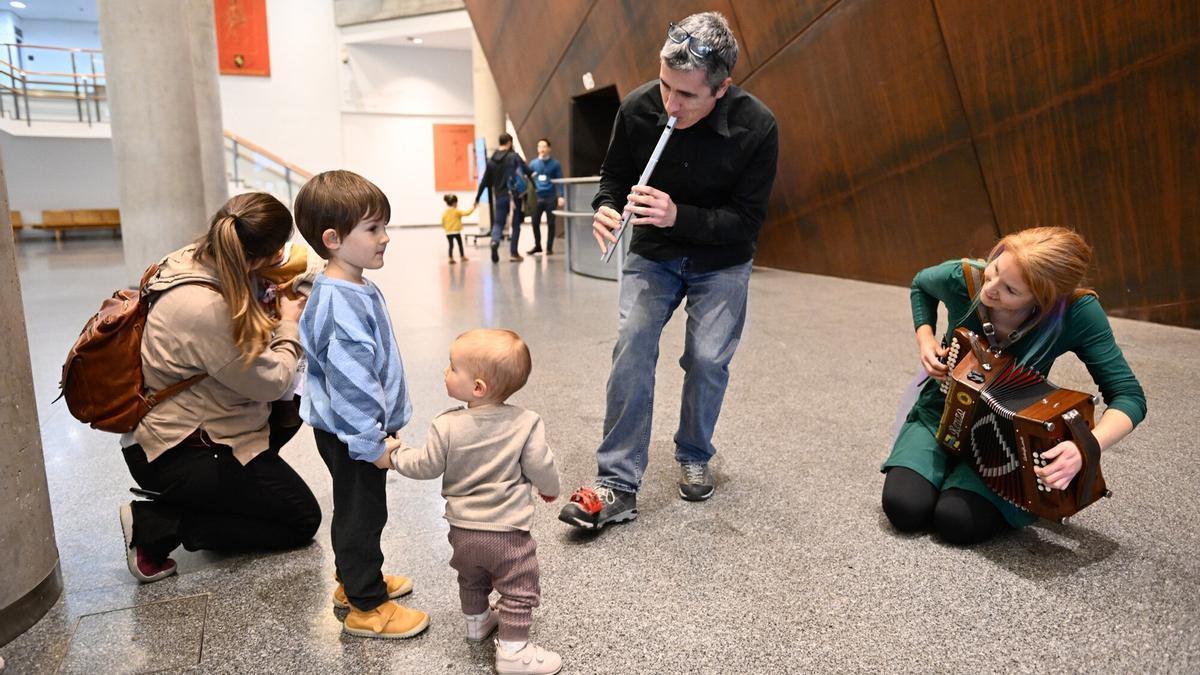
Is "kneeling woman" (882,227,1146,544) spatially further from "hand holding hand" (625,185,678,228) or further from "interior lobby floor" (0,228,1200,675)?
"hand holding hand" (625,185,678,228)

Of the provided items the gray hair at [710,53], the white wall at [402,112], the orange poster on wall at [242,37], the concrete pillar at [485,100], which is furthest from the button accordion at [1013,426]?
the orange poster on wall at [242,37]

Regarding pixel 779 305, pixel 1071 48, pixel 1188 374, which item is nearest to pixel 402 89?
pixel 779 305

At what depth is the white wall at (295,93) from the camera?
21875 millimetres

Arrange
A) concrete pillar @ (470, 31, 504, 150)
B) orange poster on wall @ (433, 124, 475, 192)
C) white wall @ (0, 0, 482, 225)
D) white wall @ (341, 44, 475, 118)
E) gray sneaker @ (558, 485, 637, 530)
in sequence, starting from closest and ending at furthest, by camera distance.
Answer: gray sneaker @ (558, 485, 637, 530)
concrete pillar @ (470, 31, 504, 150)
white wall @ (0, 0, 482, 225)
white wall @ (341, 44, 475, 118)
orange poster on wall @ (433, 124, 475, 192)

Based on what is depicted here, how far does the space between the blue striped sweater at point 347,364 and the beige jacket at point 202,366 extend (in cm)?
43

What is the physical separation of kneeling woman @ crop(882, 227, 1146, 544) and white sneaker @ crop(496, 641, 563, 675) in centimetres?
129

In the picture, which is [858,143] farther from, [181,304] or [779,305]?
[181,304]

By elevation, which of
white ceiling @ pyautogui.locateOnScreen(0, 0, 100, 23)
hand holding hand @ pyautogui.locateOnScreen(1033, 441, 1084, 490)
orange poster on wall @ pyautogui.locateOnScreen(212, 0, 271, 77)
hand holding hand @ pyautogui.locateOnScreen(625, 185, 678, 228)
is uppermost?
white ceiling @ pyautogui.locateOnScreen(0, 0, 100, 23)

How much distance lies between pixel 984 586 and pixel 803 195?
698 centimetres

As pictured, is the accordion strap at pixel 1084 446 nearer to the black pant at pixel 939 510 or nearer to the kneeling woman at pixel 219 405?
the black pant at pixel 939 510

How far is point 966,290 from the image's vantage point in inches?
104

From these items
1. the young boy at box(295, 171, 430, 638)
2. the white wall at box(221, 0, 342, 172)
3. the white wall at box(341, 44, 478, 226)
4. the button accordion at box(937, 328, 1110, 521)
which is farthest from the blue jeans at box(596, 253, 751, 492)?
the white wall at box(221, 0, 342, 172)

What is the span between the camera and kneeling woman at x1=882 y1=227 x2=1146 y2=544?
2248mm

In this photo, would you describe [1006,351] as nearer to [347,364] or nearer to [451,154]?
[347,364]
